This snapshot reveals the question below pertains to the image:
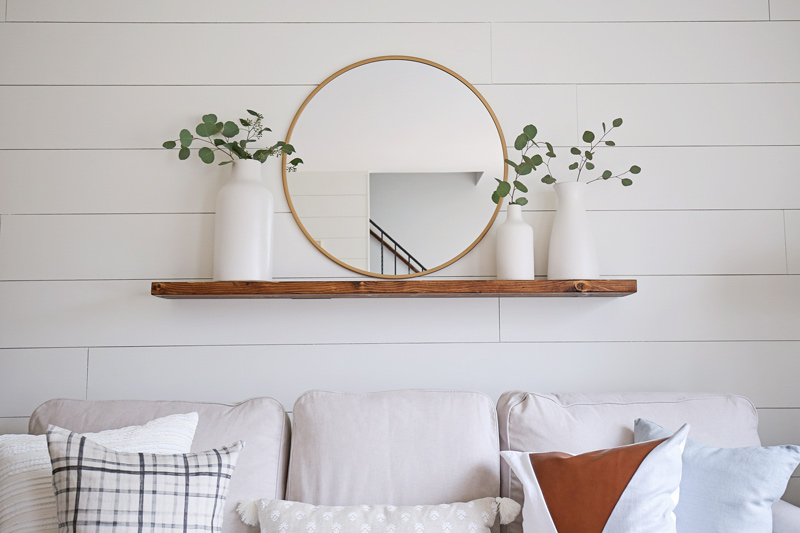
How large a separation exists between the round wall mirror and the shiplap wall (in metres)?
0.06

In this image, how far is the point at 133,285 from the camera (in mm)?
1849

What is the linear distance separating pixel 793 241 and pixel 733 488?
102 cm

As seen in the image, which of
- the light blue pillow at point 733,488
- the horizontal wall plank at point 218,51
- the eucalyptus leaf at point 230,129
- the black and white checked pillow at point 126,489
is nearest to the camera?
the black and white checked pillow at point 126,489

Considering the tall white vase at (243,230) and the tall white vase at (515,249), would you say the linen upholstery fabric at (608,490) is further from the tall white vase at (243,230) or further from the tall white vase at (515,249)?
the tall white vase at (243,230)

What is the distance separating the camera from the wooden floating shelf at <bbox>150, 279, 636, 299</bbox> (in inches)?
66.2

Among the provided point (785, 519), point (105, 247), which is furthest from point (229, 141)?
point (785, 519)

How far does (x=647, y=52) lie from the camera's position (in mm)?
1945

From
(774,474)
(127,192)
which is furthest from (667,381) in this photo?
(127,192)

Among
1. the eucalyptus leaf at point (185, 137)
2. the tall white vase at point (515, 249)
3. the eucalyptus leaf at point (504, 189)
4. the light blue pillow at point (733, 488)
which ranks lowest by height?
the light blue pillow at point (733, 488)

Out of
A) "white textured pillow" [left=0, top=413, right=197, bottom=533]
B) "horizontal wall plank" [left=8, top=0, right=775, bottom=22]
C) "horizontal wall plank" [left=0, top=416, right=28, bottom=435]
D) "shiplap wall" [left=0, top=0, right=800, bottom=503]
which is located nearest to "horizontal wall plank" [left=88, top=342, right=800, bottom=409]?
"shiplap wall" [left=0, top=0, right=800, bottom=503]

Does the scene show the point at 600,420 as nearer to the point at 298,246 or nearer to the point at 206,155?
the point at 298,246

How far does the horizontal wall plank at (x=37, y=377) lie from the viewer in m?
1.81

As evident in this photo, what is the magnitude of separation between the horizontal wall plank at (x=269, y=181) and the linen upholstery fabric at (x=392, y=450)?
0.74 metres

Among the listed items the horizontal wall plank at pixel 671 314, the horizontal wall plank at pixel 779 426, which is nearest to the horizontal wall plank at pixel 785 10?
the horizontal wall plank at pixel 671 314
